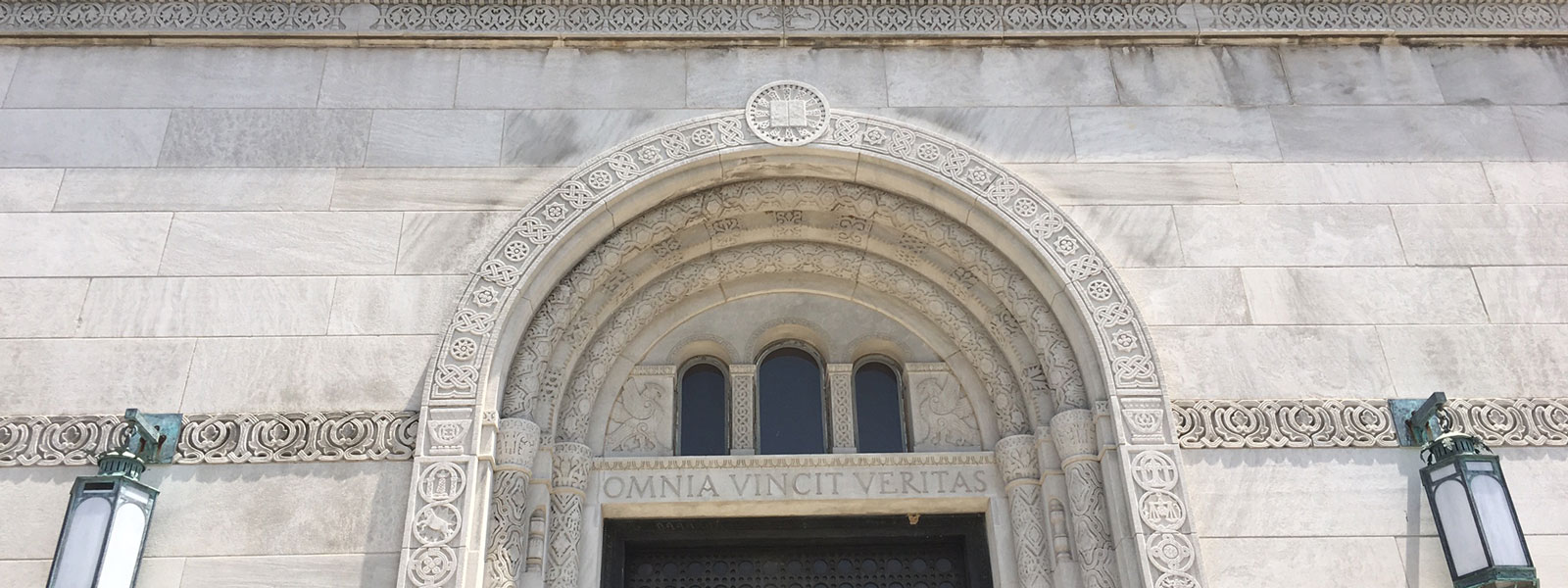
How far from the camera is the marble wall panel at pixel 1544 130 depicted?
620cm

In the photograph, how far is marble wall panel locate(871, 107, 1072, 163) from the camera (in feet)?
20.2

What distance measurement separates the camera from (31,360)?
5.30 meters

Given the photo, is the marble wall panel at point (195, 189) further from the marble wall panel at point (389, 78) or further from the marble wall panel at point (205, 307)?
the marble wall panel at point (389, 78)

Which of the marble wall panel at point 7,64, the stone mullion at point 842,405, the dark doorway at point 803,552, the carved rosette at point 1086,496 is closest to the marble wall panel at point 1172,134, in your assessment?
the carved rosette at point 1086,496

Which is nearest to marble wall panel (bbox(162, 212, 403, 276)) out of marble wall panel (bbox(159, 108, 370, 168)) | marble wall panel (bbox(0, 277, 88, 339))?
marble wall panel (bbox(159, 108, 370, 168))

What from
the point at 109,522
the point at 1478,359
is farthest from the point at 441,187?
the point at 1478,359

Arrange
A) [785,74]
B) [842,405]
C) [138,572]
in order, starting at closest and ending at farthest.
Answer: [138,572], [842,405], [785,74]

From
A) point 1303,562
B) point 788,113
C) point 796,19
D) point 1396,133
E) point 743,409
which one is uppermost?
point 796,19

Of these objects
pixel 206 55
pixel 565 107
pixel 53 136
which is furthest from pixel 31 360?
pixel 565 107

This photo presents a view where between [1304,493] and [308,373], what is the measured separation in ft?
16.2

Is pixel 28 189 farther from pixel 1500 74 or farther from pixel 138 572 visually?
pixel 1500 74

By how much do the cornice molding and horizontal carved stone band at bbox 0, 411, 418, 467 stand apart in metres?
2.47

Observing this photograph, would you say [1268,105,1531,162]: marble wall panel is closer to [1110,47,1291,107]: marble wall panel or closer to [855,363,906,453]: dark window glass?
[1110,47,1291,107]: marble wall panel

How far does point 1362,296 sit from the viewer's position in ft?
18.6
